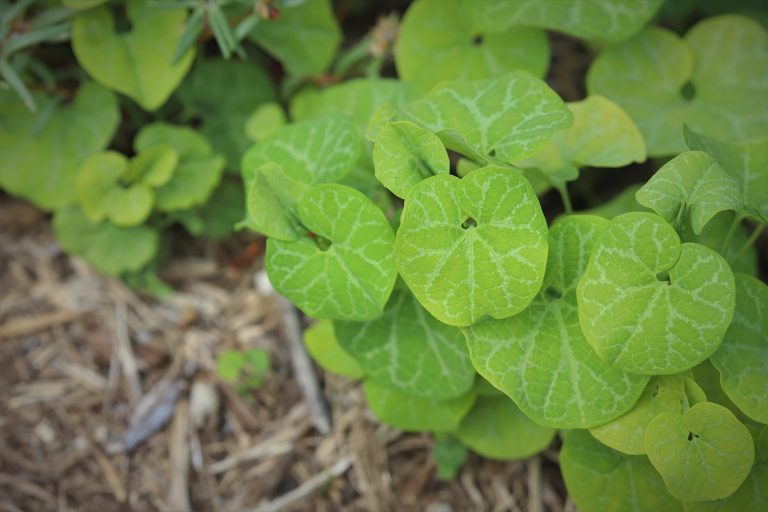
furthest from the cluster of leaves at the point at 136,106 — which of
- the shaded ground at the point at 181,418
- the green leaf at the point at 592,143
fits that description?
the green leaf at the point at 592,143

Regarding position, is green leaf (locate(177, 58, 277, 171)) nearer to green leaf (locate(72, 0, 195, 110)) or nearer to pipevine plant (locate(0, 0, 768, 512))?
pipevine plant (locate(0, 0, 768, 512))

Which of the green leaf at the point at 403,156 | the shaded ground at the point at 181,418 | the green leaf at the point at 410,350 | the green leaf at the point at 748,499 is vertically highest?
the green leaf at the point at 403,156

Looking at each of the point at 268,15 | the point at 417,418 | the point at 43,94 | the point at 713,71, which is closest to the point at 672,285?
the point at 417,418

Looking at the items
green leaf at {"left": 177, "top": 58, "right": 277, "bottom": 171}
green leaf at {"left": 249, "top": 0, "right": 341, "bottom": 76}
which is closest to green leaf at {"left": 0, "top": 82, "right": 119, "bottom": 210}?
green leaf at {"left": 177, "top": 58, "right": 277, "bottom": 171}

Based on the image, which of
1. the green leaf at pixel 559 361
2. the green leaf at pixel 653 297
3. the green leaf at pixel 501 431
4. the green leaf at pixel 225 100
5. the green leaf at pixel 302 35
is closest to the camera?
the green leaf at pixel 653 297

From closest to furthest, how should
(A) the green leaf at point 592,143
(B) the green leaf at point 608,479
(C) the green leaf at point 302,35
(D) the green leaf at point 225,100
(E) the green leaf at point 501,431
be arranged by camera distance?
(B) the green leaf at point 608,479 → (A) the green leaf at point 592,143 → (E) the green leaf at point 501,431 → (C) the green leaf at point 302,35 → (D) the green leaf at point 225,100

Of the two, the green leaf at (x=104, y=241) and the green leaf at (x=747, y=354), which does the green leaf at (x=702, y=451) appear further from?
the green leaf at (x=104, y=241)

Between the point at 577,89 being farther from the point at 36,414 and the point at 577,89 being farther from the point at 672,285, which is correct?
the point at 36,414
